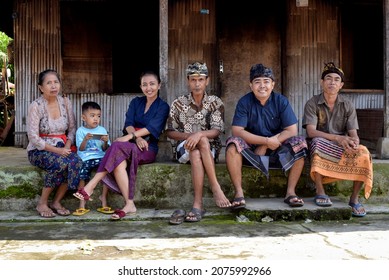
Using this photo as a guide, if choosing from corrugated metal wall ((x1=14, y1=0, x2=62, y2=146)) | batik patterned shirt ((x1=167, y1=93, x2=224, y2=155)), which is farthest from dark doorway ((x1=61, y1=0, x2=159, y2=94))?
batik patterned shirt ((x1=167, y1=93, x2=224, y2=155))

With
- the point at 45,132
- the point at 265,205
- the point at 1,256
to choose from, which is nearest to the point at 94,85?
the point at 45,132

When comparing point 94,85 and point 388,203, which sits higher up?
point 94,85

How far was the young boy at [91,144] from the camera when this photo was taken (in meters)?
4.91

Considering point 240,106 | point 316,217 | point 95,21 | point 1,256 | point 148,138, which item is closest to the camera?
point 1,256

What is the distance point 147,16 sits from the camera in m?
8.73

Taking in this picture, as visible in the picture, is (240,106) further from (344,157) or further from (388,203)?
(388,203)

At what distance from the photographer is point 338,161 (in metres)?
4.76

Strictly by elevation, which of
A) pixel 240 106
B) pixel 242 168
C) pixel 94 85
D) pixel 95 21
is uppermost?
pixel 95 21

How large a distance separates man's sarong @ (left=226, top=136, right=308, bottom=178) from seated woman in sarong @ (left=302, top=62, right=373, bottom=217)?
175mm

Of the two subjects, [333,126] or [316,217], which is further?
[333,126]

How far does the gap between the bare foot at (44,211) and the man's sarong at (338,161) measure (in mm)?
2717

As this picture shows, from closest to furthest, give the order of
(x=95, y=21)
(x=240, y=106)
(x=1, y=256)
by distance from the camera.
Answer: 1. (x=1, y=256)
2. (x=240, y=106)
3. (x=95, y=21)

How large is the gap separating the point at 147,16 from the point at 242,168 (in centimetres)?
470

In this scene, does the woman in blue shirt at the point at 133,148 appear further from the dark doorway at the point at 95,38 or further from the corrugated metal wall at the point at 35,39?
the corrugated metal wall at the point at 35,39
